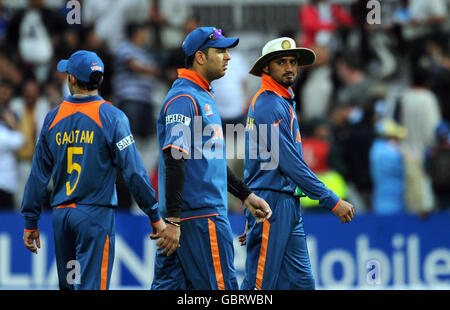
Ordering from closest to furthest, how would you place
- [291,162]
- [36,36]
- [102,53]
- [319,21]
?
1. [291,162]
2. [102,53]
3. [36,36]
4. [319,21]

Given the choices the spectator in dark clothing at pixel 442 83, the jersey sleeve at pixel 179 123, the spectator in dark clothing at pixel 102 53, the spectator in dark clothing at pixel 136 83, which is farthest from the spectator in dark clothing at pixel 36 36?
the jersey sleeve at pixel 179 123

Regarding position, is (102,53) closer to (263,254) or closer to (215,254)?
(263,254)

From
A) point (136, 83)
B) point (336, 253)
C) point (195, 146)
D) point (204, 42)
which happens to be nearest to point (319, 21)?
point (136, 83)

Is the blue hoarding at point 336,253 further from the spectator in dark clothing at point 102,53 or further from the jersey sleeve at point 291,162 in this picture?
the jersey sleeve at point 291,162

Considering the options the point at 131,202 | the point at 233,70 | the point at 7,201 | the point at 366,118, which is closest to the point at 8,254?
the point at 7,201

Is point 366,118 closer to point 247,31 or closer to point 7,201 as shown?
point 247,31

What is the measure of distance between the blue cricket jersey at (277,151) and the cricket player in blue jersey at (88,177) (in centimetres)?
101

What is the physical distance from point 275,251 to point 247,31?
31.1 ft

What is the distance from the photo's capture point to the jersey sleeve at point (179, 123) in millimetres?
7406

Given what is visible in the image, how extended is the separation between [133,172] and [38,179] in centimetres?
86

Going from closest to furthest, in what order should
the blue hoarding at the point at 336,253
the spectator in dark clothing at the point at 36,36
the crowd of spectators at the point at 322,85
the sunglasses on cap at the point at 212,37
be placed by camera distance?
the sunglasses on cap at the point at 212,37
the blue hoarding at the point at 336,253
the crowd of spectators at the point at 322,85
the spectator in dark clothing at the point at 36,36

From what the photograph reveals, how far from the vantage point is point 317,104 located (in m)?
15.1

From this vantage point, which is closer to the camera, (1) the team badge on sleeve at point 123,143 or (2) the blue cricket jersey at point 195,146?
(2) the blue cricket jersey at point 195,146

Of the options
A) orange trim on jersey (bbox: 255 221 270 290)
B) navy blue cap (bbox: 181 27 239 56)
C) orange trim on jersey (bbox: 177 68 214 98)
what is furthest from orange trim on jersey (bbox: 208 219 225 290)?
navy blue cap (bbox: 181 27 239 56)
